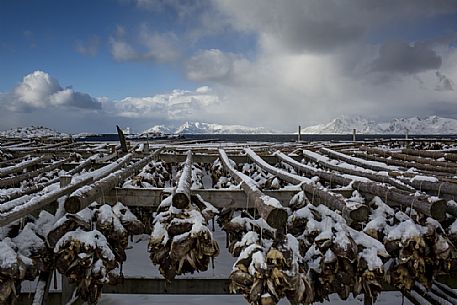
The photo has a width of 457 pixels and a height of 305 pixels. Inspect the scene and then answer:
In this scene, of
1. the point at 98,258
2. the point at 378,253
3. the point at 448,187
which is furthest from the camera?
A: the point at 448,187

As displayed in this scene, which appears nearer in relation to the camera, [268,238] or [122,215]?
[268,238]

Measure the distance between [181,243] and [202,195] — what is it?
1.36m

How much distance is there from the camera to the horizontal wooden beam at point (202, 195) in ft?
15.5

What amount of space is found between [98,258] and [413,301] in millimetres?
5423

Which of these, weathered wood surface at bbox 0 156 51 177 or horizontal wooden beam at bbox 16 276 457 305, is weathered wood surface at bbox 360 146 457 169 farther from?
weathered wood surface at bbox 0 156 51 177

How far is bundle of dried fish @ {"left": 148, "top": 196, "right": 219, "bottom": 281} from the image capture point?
3467 mm

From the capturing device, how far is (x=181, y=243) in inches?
137

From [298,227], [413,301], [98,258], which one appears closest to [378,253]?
[298,227]

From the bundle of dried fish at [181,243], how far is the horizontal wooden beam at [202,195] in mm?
1022

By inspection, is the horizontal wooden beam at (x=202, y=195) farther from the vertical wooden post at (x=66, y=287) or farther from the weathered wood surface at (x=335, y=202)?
the vertical wooden post at (x=66, y=287)

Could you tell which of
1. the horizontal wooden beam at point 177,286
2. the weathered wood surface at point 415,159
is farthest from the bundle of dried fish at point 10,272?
the weathered wood surface at point 415,159

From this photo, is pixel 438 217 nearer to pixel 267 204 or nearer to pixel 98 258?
pixel 267 204

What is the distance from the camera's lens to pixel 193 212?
3.68m

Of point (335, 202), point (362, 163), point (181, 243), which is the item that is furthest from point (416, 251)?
point (362, 163)
